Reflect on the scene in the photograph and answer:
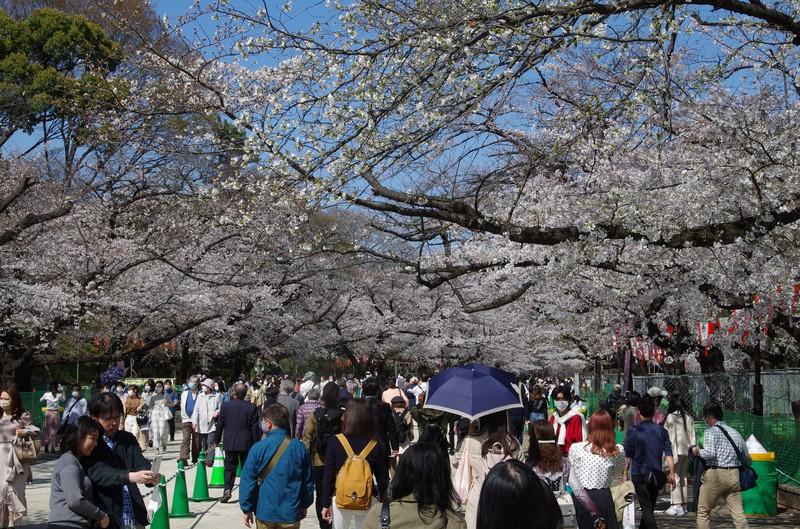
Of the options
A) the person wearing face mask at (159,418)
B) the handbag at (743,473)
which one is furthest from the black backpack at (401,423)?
the person wearing face mask at (159,418)

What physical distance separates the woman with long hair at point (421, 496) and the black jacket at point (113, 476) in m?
2.07

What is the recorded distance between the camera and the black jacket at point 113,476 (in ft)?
17.9

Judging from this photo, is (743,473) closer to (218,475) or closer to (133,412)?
(218,475)

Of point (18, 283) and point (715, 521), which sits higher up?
point (18, 283)

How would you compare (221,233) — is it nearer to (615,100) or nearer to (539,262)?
(539,262)

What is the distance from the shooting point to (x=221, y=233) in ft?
94.3

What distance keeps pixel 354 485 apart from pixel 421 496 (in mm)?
2549

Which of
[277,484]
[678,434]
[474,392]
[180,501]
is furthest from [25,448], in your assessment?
[678,434]

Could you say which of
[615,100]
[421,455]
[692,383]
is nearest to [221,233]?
[692,383]

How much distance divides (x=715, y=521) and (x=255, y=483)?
23.4 feet

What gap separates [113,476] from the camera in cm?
546

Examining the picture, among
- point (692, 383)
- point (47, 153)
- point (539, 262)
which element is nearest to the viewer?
point (539, 262)

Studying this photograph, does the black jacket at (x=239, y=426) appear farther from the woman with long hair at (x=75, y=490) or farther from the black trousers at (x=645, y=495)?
the woman with long hair at (x=75, y=490)

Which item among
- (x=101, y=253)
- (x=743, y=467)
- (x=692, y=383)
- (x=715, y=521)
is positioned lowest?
(x=715, y=521)
